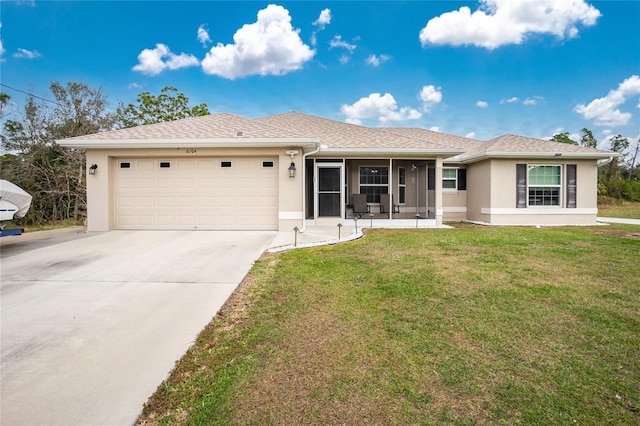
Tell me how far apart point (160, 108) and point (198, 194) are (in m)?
18.7

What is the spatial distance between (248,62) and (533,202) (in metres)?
17.5

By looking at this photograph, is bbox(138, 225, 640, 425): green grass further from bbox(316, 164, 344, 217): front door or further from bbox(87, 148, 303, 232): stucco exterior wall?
bbox(316, 164, 344, 217): front door

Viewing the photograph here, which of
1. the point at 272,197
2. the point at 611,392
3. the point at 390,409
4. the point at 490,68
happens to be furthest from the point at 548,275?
the point at 490,68

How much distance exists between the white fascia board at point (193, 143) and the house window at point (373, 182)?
4.27 metres

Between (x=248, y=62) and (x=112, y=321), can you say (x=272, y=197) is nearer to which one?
(x=112, y=321)

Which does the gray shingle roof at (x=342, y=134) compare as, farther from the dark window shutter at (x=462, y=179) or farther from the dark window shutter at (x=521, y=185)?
the dark window shutter at (x=521, y=185)

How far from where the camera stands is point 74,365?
2.74 m

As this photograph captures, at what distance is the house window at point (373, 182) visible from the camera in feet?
45.3

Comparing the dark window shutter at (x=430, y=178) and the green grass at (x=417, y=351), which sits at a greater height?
the dark window shutter at (x=430, y=178)

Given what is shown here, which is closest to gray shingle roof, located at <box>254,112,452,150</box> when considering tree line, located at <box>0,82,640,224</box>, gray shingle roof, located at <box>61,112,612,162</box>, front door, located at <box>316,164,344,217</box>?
gray shingle roof, located at <box>61,112,612,162</box>

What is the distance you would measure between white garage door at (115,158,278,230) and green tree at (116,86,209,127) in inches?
572

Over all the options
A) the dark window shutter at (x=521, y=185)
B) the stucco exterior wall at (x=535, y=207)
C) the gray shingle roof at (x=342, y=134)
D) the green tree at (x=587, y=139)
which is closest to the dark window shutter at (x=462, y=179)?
the stucco exterior wall at (x=535, y=207)

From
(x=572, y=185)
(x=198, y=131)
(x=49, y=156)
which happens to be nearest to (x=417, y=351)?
(x=198, y=131)

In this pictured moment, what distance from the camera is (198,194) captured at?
10570 millimetres
